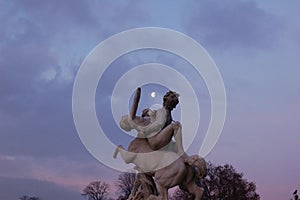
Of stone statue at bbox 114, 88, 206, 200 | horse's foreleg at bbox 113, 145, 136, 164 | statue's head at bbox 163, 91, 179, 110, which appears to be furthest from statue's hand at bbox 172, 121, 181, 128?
horse's foreleg at bbox 113, 145, 136, 164

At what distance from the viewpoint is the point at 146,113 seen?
9453 mm

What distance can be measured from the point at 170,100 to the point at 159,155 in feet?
3.72

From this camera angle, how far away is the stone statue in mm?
8727

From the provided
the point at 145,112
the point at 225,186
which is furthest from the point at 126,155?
the point at 225,186

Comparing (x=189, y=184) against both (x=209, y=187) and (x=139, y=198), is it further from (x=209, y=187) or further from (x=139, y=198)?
(x=209, y=187)

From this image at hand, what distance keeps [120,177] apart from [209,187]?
1035 centimetres

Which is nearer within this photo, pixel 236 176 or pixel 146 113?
pixel 146 113

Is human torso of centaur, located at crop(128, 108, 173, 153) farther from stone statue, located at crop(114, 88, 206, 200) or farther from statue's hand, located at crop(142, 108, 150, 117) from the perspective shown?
statue's hand, located at crop(142, 108, 150, 117)

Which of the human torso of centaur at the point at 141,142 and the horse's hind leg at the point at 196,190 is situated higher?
the human torso of centaur at the point at 141,142

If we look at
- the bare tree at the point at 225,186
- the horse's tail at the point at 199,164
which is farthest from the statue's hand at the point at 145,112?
the bare tree at the point at 225,186

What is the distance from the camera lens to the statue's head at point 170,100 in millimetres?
9266

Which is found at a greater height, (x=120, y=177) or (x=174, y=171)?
(x=120, y=177)

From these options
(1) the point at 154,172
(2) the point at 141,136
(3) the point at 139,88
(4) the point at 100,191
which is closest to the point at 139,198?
(1) the point at 154,172

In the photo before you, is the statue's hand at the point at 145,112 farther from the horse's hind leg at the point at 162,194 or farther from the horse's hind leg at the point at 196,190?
the horse's hind leg at the point at 196,190
